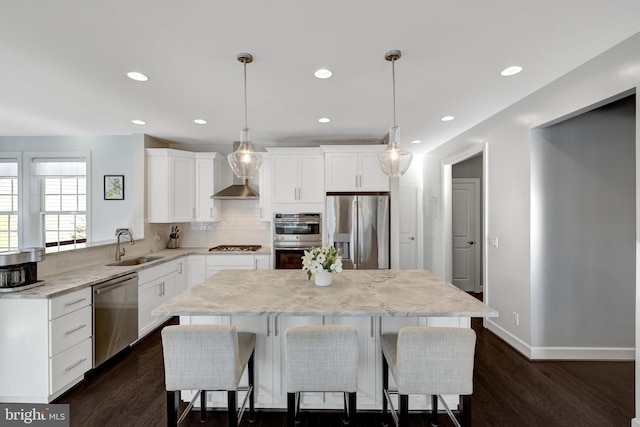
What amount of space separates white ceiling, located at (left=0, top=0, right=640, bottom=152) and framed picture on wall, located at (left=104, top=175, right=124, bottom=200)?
3.20ft

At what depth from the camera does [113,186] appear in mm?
4312

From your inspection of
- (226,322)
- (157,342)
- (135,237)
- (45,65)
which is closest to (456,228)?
(226,322)

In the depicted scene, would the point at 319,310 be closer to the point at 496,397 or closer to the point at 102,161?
the point at 496,397

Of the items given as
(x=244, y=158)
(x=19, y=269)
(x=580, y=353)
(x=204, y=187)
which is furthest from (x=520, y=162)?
(x=19, y=269)

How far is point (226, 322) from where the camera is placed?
2082 millimetres

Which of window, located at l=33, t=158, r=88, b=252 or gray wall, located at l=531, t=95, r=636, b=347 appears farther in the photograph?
window, located at l=33, t=158, r=88, b=252

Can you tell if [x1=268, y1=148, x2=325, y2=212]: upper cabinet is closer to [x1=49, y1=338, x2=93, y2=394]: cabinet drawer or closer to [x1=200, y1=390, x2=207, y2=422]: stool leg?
[x1=49, y1=338, x2=93, y2=394]: cabinet drawer

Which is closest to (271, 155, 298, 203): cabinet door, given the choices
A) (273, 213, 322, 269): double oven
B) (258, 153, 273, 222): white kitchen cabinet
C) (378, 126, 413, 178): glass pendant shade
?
(258, 153, 273, 222): white kitchen cabinet

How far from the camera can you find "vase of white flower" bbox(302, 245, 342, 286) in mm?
2150

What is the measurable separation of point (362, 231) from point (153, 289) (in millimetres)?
2805

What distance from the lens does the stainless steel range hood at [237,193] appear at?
14.8 feet

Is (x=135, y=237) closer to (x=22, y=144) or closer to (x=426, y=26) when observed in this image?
(x=22, y=144)

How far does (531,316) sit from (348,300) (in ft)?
7.12

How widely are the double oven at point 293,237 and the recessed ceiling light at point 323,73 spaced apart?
226 centimetres
